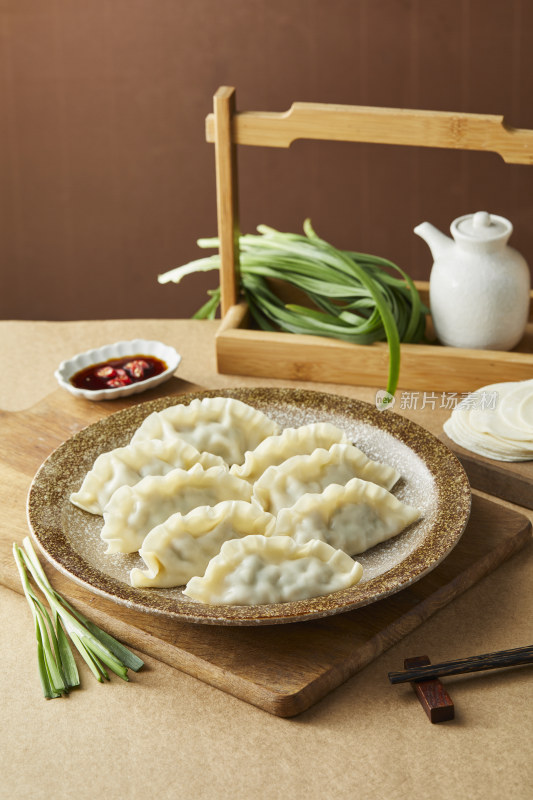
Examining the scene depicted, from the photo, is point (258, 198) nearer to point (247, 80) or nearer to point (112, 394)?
point (247, 80)

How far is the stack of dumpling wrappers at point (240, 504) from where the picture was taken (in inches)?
63.7

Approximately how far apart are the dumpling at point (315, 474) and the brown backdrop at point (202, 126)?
3.04m

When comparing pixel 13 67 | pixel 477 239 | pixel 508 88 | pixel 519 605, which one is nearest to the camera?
pixel 519 605

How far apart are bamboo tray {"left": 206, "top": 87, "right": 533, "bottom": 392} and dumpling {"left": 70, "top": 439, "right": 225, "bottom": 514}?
24.6 inches

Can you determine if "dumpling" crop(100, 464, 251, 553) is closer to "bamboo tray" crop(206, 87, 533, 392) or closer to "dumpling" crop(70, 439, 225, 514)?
"dumpling" crop(70, 439, 225, 514)

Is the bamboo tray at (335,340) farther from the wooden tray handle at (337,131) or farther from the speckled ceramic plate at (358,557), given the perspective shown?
the speckled ceramic plate at (358,557)

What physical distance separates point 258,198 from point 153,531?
338 cm

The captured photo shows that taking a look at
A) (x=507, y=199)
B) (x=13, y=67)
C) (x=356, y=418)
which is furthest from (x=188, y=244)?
(x=356, y=418)

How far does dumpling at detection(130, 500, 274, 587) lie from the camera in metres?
1.65

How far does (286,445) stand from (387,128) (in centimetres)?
96

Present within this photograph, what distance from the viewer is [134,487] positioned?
1.82 meters

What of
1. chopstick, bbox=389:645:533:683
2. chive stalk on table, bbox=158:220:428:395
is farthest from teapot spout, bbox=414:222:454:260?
chopstick, bbox=389:645:533:683

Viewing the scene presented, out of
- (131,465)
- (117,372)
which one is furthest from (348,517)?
(117,372)

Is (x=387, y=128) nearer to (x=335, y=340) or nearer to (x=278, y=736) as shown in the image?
(x=335, y=340)
